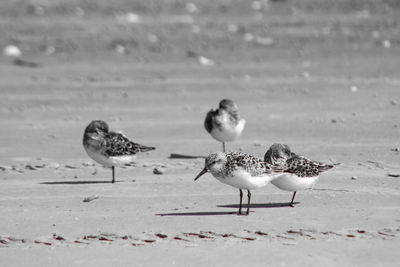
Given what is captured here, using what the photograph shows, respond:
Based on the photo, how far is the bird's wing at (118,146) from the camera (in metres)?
12.3

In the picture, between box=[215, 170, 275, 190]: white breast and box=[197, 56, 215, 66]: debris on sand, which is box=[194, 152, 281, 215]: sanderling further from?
box=[197, 56, 215, 66]: debris on sand

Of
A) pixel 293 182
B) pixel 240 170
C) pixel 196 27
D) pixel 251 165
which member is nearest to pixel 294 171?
pixel 293 182

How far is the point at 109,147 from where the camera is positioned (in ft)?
40.2

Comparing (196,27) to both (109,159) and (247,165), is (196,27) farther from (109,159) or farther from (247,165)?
(247,165)

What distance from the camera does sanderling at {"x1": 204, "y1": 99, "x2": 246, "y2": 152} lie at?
14.5 metres

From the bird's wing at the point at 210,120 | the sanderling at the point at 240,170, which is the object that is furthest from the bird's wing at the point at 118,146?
the sanderling at the point at 240,170

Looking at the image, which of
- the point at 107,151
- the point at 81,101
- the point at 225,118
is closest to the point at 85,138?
the point at 107,151

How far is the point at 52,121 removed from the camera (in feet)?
58.4

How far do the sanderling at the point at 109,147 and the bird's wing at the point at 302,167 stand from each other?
3.15m

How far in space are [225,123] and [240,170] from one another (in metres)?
4.68

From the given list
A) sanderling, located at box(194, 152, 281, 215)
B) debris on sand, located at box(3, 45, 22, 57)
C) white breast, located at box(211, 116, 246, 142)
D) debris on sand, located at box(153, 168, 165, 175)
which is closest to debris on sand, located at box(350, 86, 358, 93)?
white breast, located at box(211, 116, 246, 142)

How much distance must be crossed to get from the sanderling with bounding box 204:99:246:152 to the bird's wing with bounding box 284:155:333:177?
13.1 feet

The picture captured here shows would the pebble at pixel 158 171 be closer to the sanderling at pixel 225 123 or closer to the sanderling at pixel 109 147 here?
the sanderling at pixel 109 147

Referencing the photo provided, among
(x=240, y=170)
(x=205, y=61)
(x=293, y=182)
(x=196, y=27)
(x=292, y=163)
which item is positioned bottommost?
(x=293, y=182)
